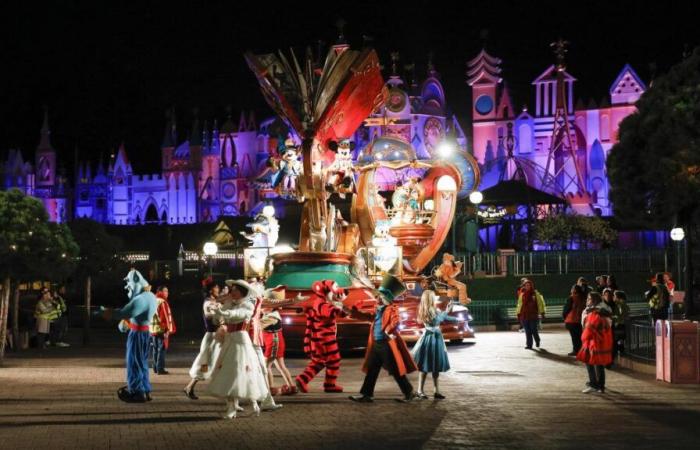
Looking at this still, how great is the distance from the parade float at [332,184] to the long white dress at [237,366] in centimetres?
989

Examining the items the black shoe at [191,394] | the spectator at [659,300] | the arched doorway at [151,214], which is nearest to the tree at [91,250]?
the black shoe at [191,394]

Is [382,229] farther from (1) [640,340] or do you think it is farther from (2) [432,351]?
(2) [432,351]

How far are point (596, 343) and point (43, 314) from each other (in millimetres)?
15350

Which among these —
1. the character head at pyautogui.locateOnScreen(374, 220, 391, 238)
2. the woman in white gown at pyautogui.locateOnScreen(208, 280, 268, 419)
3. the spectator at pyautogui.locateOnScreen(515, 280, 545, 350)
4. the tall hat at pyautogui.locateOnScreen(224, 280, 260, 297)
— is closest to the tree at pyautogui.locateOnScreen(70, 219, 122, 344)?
the character head at pyautogui.locateOnScreen(374, 220, 391, 238)

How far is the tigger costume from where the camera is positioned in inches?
585

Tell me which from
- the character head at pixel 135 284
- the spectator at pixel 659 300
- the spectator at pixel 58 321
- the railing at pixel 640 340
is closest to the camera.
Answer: the character head at pixel 135 284

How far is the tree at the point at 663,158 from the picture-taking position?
22.6 metres

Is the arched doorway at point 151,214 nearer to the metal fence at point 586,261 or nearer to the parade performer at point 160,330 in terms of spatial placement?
the metal fence at point 586,261

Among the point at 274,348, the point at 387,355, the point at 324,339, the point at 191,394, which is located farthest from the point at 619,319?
the point at 191,394

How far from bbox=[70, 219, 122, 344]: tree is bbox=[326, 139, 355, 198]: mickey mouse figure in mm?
7336

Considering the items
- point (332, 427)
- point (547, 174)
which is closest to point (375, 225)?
point (332, 427)

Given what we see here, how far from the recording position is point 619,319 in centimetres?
1916

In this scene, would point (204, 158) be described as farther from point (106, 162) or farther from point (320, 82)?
point (320, 82)

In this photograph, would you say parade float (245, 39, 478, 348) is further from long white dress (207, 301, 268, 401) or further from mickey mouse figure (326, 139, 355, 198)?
long white dress (207, 301, 268, 401)
